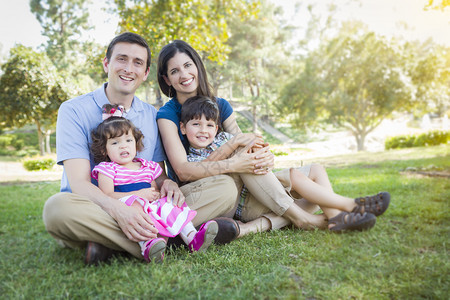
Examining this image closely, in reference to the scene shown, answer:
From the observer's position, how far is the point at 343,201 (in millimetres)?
2693

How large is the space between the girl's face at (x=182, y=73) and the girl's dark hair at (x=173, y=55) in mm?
37

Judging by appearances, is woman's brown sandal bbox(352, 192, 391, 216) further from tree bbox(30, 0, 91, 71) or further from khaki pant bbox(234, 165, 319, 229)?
tree bbox(30, 0, 91, 71)

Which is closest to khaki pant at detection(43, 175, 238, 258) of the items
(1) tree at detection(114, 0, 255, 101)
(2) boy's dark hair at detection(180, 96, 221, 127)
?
(2) boy's dark hair at detection(180, 96, 221, 127)

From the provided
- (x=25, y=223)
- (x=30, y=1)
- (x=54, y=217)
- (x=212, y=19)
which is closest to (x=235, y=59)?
(x=30, y=1)

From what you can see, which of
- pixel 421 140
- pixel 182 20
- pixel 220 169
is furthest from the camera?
pixel 421 140

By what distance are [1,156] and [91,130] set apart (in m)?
20.1

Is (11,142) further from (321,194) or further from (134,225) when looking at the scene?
(321,194)

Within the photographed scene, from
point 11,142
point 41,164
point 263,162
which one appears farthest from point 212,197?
point 11,142

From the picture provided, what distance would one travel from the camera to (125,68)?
2686 millimetres

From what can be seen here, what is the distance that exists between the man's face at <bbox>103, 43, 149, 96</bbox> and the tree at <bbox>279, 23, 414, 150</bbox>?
14223 millimetres

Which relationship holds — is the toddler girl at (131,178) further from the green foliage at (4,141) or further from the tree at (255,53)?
the green foliage at (4,141)

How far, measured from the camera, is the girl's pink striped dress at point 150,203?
226 cm

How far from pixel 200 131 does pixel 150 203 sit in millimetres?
777

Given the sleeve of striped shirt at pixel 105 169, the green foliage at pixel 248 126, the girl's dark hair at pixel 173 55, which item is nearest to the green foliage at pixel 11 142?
the green foliage at pixel 248 126
